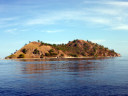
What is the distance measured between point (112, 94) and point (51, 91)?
1126cm

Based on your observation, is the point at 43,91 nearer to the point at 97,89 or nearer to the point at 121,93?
the point at 97,89

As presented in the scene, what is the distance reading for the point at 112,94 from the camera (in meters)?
30.9

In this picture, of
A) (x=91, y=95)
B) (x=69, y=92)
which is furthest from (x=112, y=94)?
(x=69, y=92)

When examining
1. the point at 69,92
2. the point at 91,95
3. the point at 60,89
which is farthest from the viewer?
the point at 60,89

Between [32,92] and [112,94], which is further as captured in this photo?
[32,92]

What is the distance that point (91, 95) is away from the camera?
101 feet

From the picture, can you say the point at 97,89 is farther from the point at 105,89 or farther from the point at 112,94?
the point at 112,94

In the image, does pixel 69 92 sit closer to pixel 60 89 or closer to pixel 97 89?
pixel 60 89

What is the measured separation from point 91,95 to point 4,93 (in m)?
15.9

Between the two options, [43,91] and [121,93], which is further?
[43,91]

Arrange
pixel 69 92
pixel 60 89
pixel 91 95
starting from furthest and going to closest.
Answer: pixel 60 89 < pixel 69 92 < pixel 91 95

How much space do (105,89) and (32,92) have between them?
14198 mm

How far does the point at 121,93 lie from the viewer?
1239 inches

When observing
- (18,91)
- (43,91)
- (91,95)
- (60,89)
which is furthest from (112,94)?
(18,91)
